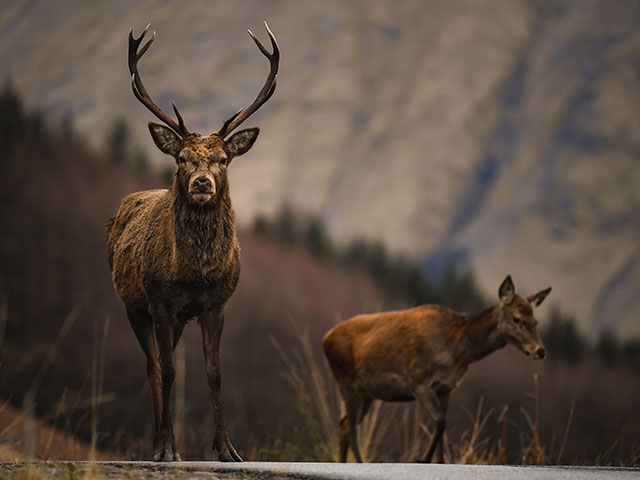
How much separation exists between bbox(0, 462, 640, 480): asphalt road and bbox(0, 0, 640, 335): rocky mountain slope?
80.8 m

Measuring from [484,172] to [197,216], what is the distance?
110 meters

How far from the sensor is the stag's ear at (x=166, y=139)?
6.82m

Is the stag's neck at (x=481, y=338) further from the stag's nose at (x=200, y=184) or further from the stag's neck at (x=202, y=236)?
the stag's nose at (x=200, y=184)

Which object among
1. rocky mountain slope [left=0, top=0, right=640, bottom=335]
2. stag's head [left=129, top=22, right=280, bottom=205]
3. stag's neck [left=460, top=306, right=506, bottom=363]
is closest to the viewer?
stag's head [left=129, top=22, right=280, bottom=205]

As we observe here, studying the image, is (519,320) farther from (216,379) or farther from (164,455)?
(164,455)

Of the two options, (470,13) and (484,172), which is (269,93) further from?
(470,13)

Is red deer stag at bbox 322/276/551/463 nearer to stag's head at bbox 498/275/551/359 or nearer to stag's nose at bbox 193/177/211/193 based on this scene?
stag's head at bbox 498/275/551/359

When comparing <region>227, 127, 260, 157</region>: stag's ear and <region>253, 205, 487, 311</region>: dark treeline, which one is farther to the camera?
<region>253, 205, 487, 311</region>: dark treeline

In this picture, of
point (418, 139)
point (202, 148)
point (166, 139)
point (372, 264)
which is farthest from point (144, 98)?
point (418, 139)

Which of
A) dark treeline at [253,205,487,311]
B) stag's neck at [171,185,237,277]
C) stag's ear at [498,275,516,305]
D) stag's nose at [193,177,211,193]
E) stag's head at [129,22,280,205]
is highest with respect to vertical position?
stag's head at [129,22,280,205]

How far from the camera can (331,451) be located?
414 inches

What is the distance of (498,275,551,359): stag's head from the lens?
10367 millimetres

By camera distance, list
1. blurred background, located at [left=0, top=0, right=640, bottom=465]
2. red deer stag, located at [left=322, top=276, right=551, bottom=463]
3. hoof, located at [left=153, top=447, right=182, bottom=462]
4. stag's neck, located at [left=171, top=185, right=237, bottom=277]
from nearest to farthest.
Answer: hoof, located at [left=153, top=447, right=182, bottom=462] → stag's neck, located at [left=171, top=185, right=237, bottom=277] → red deer stag, located at [left=322, top=276, right=551, bottom=463] → blurred background, located at [left=0, top=0, right=640, bottom=465]

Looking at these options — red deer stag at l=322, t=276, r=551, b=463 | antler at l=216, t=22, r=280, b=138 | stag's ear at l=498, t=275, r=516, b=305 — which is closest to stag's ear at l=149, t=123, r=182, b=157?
antler at l=216, t=22, r=280, b=138
